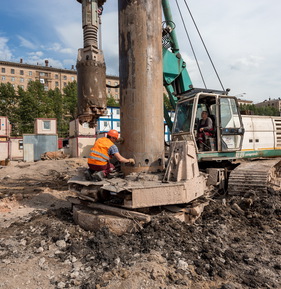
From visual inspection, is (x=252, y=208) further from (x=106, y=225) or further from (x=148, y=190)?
(x=106, y=225)

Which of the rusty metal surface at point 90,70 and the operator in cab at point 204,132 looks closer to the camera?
the rusty metal surface at point 90,70

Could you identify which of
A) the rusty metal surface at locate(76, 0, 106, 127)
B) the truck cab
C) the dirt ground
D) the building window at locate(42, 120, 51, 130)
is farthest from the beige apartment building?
the dirt ground

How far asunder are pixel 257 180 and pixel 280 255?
213 cm

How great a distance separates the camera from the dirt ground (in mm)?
2889

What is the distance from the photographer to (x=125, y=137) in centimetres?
471

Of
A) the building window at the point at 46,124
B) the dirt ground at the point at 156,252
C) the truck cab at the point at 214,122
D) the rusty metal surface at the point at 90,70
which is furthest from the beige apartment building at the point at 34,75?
the dirt ground at the point at 156,252

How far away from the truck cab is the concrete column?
1.70 m

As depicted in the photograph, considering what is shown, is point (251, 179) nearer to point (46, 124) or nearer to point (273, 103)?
point (46, 124)

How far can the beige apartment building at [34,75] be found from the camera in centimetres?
7287

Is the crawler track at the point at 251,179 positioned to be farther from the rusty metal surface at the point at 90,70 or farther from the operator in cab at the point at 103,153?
the rusty metal surface at the point at 90,70

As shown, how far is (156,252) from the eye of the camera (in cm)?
334

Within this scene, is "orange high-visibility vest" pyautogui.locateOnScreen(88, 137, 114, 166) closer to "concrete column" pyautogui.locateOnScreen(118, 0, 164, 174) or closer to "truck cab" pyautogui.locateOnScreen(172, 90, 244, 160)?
"concrete column" pyautogui.locateOnScreen(118, 0, 164, 174)

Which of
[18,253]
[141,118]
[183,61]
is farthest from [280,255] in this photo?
[183,61]

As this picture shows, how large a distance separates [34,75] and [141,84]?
3180 inches
